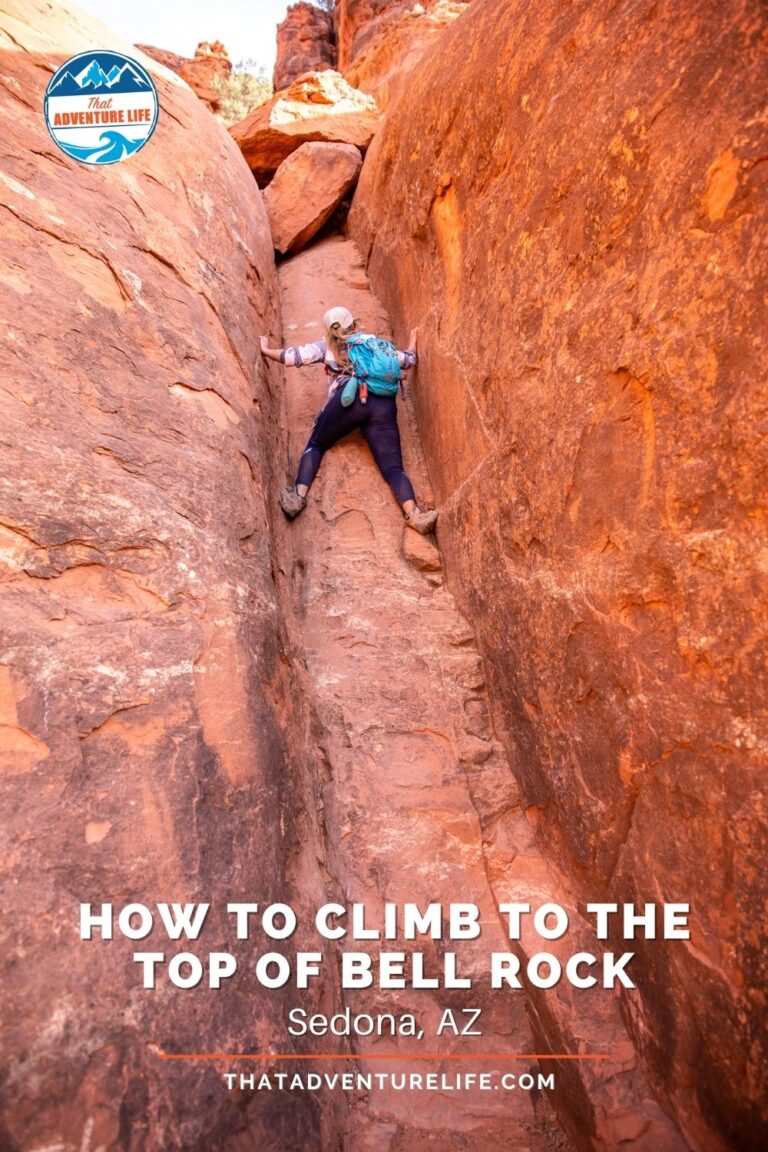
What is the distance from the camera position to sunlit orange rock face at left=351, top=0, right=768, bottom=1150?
1805 millimetres

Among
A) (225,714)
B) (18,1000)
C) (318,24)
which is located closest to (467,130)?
(225,714)

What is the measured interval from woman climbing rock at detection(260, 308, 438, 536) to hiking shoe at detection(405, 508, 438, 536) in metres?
0.22

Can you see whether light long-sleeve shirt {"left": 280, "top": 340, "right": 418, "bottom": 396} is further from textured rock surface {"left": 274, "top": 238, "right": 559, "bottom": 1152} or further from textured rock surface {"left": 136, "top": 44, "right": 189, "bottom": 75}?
textured rock surface {"left": 136, "top": 44, "right": 189, "bottom": 75}

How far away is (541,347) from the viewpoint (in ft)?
9.12

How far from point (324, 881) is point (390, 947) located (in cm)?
36

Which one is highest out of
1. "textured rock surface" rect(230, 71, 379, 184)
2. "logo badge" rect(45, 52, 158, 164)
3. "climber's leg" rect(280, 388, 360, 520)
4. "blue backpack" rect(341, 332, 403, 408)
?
"textured rock surface" rect(230, 71, 379, 184)

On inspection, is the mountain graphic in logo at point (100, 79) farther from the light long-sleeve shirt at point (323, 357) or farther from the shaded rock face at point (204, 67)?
the shaded rock face at point (204, 67)

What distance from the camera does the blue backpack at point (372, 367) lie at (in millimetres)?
4383

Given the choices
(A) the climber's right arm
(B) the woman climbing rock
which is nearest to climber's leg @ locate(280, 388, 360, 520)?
(B) the woman climbing rock

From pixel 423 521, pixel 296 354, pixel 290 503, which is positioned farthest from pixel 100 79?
pixel 423 521

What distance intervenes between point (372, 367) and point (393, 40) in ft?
24.8

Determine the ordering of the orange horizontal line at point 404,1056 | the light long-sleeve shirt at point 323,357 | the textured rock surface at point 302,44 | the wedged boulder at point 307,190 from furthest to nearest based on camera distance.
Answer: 1. the textured rock surface at point 302,44
2. the wedged boulder at point 307,190
3. the light long-sleeve shirt at point 323,357
4. the orange horizontal line at point 404,1056

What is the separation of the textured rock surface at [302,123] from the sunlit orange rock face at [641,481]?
441 cm

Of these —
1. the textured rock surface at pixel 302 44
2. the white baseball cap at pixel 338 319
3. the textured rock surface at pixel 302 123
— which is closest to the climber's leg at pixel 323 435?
the white baseball cap at pixel 338 319
